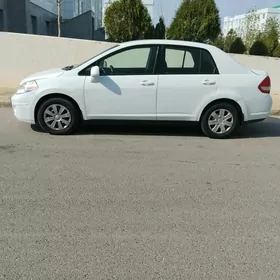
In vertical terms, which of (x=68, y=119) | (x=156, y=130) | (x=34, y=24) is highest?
(x=34, y=24)

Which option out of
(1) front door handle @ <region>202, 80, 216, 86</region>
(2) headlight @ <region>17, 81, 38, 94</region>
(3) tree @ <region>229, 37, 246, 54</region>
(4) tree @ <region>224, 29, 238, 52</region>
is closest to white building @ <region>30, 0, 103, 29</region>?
(4) tree @ <region>224, 29, 238, 52</region>

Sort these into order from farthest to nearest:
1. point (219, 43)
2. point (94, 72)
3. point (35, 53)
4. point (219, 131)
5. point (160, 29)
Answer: point (219, 43), point (160, 29), point (35, 53), point (219, 131), point (94, 72)

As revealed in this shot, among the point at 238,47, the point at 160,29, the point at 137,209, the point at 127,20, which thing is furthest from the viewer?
the point at 160,29

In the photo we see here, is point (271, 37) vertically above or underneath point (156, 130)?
above

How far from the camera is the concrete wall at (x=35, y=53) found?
1097cm

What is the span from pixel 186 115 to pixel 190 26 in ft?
28.4

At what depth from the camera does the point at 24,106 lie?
6004 mm

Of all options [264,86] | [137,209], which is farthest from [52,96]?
[264,86]

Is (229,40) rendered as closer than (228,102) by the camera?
No

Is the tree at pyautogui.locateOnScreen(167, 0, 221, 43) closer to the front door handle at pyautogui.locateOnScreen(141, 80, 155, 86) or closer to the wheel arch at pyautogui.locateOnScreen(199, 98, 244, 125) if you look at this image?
the wheel arch at pyautogui.locateOnScreen(199, 98, 244, 125)

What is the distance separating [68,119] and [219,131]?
2.73 meters

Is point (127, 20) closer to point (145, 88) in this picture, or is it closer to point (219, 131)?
point (145, 88)

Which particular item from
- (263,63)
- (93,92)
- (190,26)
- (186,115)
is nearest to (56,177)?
(93,92)

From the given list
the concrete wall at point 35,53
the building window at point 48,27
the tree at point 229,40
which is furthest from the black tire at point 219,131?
the building window at point 48,27
